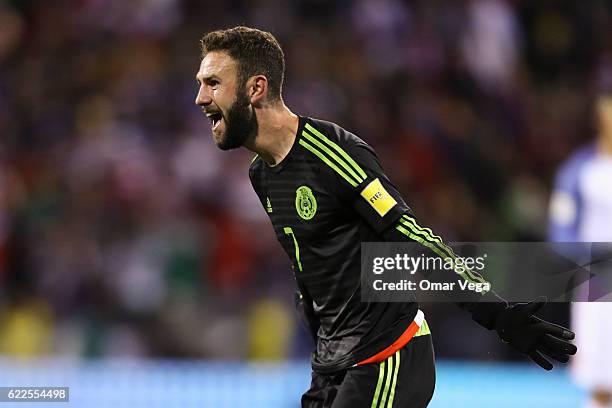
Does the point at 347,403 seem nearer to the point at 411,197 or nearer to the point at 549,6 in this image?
the point at 411,197

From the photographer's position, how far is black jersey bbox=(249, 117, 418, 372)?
3.65 m

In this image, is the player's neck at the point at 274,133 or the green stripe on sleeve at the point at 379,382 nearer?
the green stripe on sleeve at the point at 379,382

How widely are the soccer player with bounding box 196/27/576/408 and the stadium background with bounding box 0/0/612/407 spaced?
329 cm

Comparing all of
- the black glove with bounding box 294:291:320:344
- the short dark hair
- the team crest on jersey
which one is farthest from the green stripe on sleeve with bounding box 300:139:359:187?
the black glove with bounding box 294:291:320:344

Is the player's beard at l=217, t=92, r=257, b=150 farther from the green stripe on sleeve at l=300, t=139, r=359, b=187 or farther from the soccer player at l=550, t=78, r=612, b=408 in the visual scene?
the soccer player at l=550, t=78, r=612, b=408

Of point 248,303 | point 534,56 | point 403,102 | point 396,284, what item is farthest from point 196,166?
point 396,284

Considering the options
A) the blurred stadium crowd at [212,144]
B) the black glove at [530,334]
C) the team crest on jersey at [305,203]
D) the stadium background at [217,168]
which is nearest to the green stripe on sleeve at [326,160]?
the team crest on jersey at [305,203]

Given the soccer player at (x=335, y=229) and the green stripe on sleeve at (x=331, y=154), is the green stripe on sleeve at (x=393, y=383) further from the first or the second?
the green stripe on sleeve at (x=331, y=154)

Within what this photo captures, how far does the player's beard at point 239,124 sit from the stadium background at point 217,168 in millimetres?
3472

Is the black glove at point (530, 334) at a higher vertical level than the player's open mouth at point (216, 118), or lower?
lower

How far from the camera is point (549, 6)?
11555 mm

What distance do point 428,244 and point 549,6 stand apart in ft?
27.8

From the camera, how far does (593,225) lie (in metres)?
6.87

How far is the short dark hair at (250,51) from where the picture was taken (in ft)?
12.5
